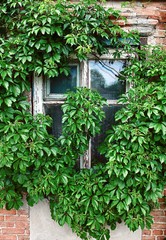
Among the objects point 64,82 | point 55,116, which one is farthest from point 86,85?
point 55,116

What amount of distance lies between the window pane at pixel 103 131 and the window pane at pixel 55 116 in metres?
0.42

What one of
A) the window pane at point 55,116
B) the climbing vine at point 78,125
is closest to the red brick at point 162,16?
the climbing vine at point 78,125

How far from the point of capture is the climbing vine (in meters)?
2.67

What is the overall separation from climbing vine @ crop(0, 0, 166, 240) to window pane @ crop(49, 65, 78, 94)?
144 millimetres

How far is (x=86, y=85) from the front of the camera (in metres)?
3.06

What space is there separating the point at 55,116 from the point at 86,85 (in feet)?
1.65

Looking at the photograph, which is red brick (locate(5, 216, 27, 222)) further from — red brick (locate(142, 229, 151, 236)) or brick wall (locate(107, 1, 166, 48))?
brick wall (locate(107, 1, 166, 48))

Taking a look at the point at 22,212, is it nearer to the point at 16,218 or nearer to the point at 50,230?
the point at 16,218

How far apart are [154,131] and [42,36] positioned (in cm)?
149

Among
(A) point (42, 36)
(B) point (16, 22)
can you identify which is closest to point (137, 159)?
(A) point (42, 36)

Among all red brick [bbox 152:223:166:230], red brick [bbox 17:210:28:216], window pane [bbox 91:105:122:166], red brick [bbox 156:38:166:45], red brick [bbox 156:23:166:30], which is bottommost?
red brick [bbox 152:223:166:230]

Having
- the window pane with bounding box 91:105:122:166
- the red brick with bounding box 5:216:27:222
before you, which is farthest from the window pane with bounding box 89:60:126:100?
the red brick with bounding box 5:216:27:222

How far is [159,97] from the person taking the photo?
2.57 metres

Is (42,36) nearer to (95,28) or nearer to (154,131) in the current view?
(95,28)
